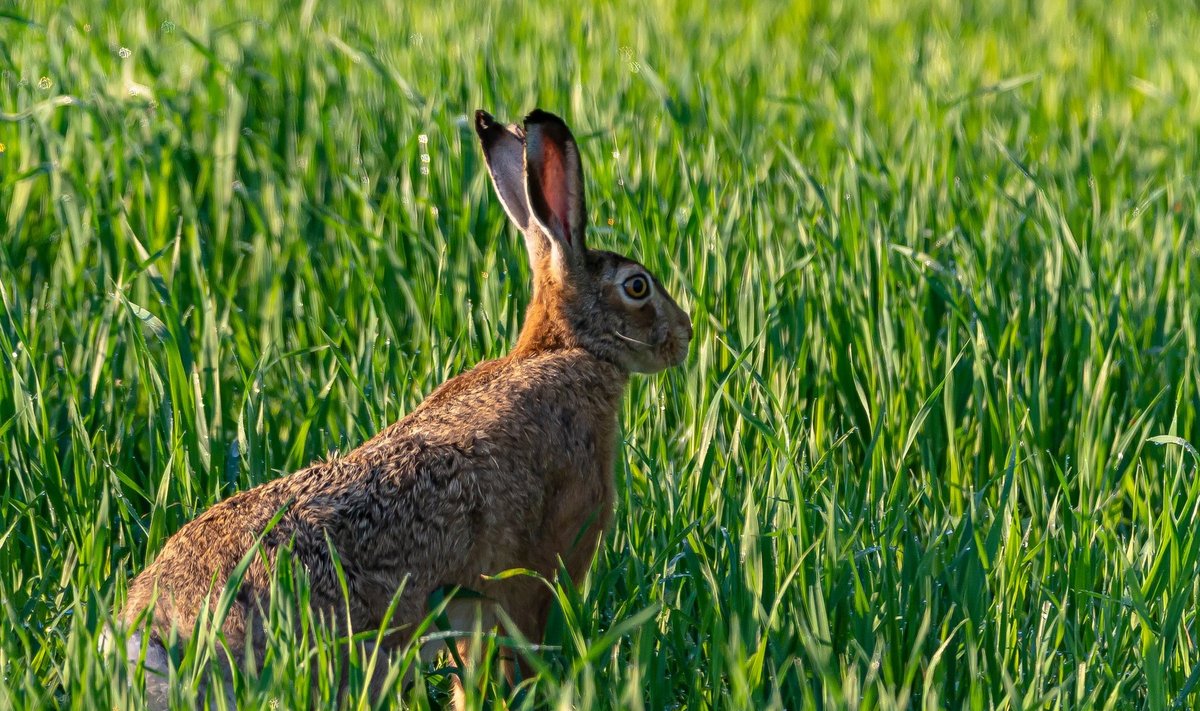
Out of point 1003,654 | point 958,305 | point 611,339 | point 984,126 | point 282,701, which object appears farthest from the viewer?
point 984,126

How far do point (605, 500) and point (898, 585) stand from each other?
0.62 m

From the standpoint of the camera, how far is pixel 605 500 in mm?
3070

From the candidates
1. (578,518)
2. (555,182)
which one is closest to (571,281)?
(555,182)

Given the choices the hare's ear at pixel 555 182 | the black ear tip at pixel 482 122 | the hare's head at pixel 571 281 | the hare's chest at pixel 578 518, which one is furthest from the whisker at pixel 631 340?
the black ear tip at pixel 482 122

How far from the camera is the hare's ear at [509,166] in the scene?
11.0 feet

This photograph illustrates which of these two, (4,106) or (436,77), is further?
(436,77)

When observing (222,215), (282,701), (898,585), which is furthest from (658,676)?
(222,215)

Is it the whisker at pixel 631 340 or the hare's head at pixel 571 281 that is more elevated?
the hare's head at pixel 571 281

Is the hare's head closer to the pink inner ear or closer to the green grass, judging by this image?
the pink inner ear

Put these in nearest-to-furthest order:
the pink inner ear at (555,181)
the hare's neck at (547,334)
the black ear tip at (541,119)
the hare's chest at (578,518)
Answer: the hare's chest at (578,518)
the black ear tip at (541,119)
the pink inner ear at (555,181)
the hare's neck at (547,334)

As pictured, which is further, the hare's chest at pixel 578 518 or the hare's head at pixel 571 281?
the hare's head at pixel 571 281

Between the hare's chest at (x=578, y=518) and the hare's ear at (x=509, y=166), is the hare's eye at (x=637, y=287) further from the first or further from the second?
the hare's chest at (x=578, y=518)

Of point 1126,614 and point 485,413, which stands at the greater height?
point 485,413

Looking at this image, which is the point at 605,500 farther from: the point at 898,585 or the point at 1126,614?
the point at 1126,614
